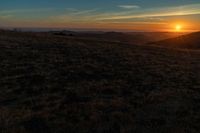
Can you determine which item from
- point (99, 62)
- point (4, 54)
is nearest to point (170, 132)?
point (99, 62)

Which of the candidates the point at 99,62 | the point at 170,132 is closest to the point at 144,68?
the point at 99,62

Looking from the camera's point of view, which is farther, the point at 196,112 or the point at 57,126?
the point at 196,112

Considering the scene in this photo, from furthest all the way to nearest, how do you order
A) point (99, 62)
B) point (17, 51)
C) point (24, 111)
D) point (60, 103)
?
point (17, 51) < point (99, 62) < point (60, 103) < point (24, 111)

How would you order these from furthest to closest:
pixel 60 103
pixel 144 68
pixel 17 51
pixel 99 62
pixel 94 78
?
pixel 17 51, pixel 99 62, pixel 144 68, pixel 94 78, pixel 60 103

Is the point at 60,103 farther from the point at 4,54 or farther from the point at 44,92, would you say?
the point at 4,54

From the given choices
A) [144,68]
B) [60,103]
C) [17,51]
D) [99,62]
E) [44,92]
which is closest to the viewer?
[60,103]

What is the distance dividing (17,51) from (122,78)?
1118cm

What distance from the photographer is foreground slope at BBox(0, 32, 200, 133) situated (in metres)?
9.18

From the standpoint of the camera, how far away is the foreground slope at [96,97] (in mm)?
9180

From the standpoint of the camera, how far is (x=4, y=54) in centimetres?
2142

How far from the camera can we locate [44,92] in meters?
12.7

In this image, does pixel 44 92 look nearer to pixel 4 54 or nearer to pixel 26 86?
pixel 26 86

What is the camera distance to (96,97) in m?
12.2

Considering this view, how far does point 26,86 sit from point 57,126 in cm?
509
